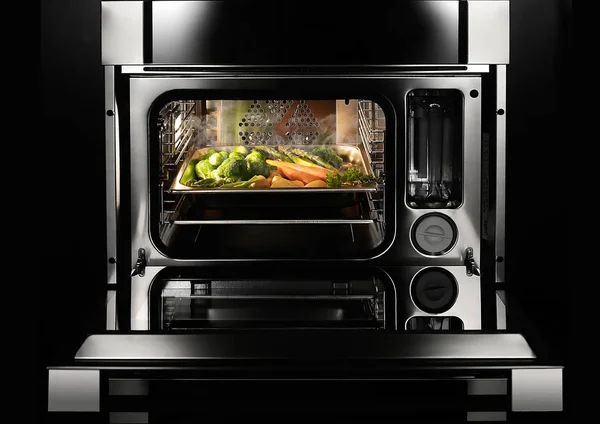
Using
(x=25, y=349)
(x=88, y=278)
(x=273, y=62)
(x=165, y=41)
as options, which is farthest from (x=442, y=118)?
(x=25, y=349)

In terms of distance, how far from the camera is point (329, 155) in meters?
1.87

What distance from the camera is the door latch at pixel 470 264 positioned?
1.70 metres

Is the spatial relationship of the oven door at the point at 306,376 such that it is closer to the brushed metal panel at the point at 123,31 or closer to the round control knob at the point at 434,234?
the round control knob at the point at 434,234

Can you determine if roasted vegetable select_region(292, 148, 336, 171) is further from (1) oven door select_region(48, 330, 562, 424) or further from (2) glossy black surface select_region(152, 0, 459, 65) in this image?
(1) oven door select_region(48, 330, 562, 424)

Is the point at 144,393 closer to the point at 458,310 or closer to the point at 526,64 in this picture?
the point at 458,310

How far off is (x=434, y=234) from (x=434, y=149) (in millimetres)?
142

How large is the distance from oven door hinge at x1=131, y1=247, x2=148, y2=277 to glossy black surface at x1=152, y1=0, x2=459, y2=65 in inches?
13.4

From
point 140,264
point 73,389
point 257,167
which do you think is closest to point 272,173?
point 257,167

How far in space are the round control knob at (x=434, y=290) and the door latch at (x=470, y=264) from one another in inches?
1.3

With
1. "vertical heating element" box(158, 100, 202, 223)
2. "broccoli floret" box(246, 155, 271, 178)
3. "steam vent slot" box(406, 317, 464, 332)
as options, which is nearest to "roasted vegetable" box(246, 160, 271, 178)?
"broccoli floret" box(246, 155, 271, 178)

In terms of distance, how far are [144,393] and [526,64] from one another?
75 cm

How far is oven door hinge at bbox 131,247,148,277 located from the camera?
1.69 meters

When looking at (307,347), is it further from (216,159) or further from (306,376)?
(216,159)

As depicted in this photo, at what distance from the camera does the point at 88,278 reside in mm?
1624
